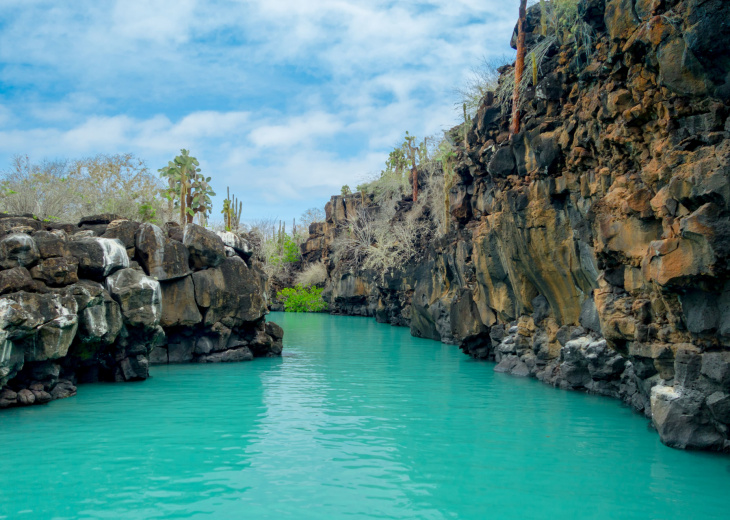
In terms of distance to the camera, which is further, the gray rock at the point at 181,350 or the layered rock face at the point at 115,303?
the gray rock at the point at 181,350

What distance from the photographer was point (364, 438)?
10.3m

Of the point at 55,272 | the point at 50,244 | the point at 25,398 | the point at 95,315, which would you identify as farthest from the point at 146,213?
the point at 25,398

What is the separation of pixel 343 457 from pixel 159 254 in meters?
11.6

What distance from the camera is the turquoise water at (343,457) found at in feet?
24.2

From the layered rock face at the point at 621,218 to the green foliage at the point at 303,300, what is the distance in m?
36.4

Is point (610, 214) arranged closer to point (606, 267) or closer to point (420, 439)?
point (606, 267)

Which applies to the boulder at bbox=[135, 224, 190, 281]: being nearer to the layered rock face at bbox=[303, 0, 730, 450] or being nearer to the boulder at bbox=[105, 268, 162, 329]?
the boulder at bbox=[105, 268, 162, 329]

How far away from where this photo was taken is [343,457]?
916 cm

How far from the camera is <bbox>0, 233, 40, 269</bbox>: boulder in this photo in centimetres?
1305

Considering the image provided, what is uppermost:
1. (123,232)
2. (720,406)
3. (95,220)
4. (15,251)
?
(95,220)

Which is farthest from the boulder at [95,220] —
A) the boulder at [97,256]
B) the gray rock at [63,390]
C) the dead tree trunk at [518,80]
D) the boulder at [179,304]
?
the dead tree trunk at [518,80]

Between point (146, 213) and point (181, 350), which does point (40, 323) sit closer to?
point (181, 350)

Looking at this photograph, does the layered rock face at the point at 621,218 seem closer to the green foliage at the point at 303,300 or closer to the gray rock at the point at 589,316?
the gray rock at the point at 589,316

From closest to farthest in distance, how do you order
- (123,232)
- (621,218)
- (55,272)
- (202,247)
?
1. (621,218)
2. (55,272)
3. (123,232)
4. (202,247)
